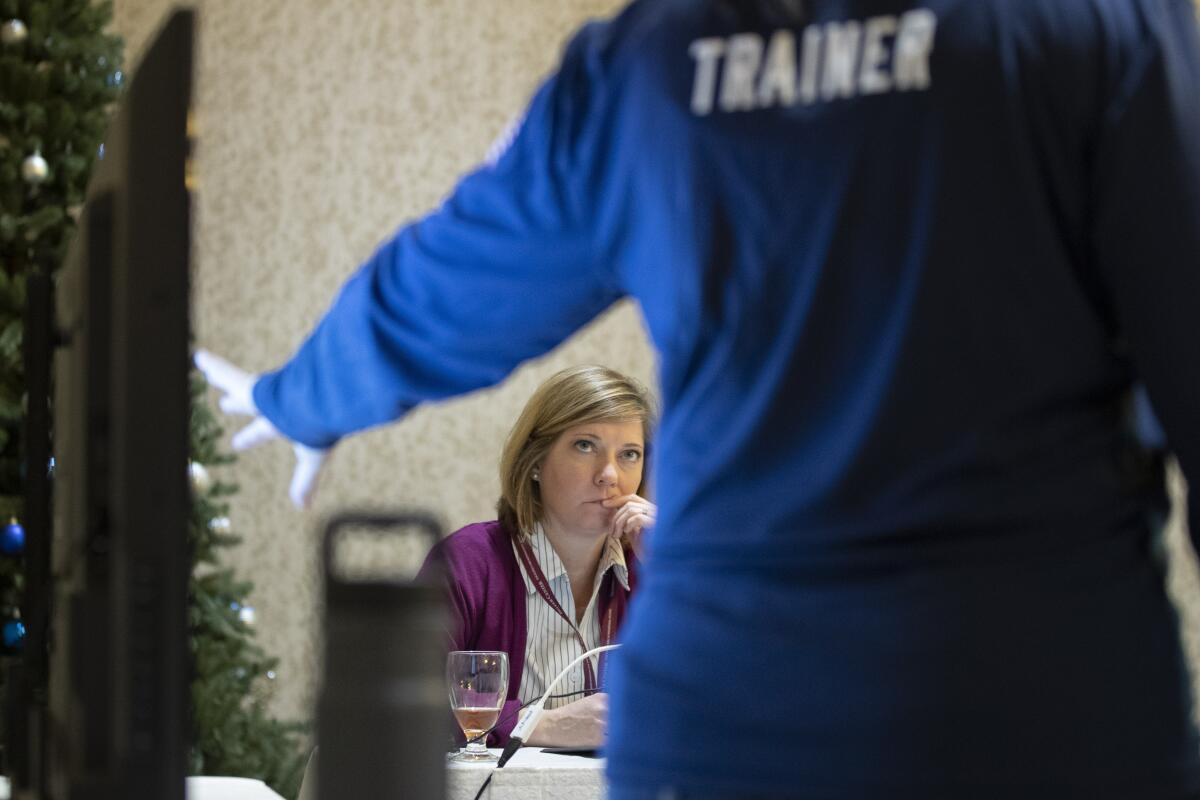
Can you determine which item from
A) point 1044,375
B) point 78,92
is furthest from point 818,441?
point 78,92

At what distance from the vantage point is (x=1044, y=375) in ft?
2.50

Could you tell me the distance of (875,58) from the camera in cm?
78

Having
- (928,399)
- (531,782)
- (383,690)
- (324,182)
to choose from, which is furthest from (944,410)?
(324,182)

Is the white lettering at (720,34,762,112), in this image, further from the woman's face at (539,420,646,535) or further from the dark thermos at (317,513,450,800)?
the woman's face at (539,420,646,535)

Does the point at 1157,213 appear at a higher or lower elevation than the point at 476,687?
higher

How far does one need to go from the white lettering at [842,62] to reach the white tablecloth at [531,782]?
4.40ft

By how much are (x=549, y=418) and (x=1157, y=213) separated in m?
2.17

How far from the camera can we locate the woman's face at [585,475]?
288cm

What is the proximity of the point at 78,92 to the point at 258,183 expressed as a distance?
944 mm

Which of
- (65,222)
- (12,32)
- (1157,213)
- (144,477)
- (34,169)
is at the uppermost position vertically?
(12,32)

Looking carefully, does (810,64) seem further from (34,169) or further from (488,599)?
(34,169)

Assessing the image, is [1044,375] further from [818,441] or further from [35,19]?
[35,19]

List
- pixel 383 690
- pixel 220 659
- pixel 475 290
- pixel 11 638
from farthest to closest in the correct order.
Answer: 1. pixel 220 659
2. pixel 11 638
3. pixel 475 290
4. pixel 383 690

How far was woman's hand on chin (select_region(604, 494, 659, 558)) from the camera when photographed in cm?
286
